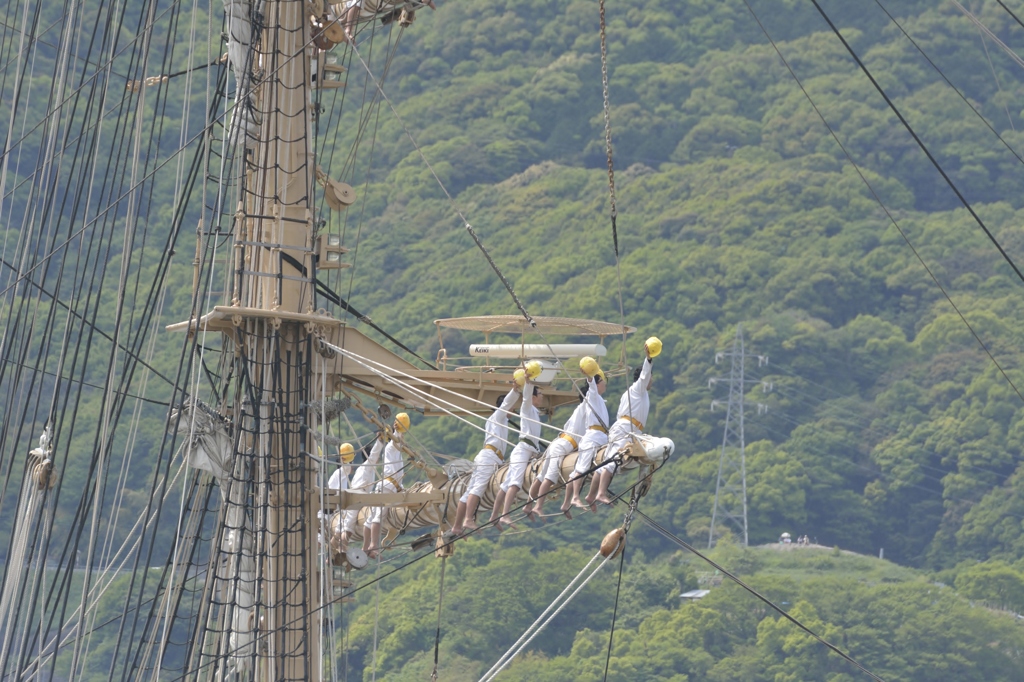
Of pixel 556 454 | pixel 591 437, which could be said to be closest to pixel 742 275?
pixel 556 454

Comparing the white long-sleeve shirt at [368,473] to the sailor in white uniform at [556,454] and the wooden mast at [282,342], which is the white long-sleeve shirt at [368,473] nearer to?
the wooden mast at [282,342]

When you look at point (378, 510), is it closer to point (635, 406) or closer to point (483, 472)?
point (483, 472)

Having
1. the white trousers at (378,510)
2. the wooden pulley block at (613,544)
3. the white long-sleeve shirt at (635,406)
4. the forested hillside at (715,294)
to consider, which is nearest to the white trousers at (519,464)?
the white long-sleeve shirt at (635,406)

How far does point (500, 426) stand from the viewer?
17.8 meters

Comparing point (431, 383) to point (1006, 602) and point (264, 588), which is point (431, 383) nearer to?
point (264, 588)

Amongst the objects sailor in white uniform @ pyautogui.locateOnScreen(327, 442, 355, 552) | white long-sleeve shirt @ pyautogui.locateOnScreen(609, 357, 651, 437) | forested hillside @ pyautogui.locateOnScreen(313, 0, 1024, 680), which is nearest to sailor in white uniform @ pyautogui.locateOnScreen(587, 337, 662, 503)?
white long-sleeve shirt @ pyautogui.locateOnScreen(609, 357, 651, 437)

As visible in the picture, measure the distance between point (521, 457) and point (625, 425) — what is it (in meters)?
2.12

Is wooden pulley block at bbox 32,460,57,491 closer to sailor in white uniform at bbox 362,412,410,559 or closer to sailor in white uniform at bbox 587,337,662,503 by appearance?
sailor in white uniform at bbox 362,412,410,559

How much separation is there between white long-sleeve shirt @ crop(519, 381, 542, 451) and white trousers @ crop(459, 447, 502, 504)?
54cm

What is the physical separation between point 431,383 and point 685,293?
64.9 metres

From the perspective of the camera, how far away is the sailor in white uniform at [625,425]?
1517 centimetres

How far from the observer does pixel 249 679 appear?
664 inches

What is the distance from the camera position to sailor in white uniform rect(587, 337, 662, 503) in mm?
15172

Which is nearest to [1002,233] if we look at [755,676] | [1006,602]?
[1006,602]
